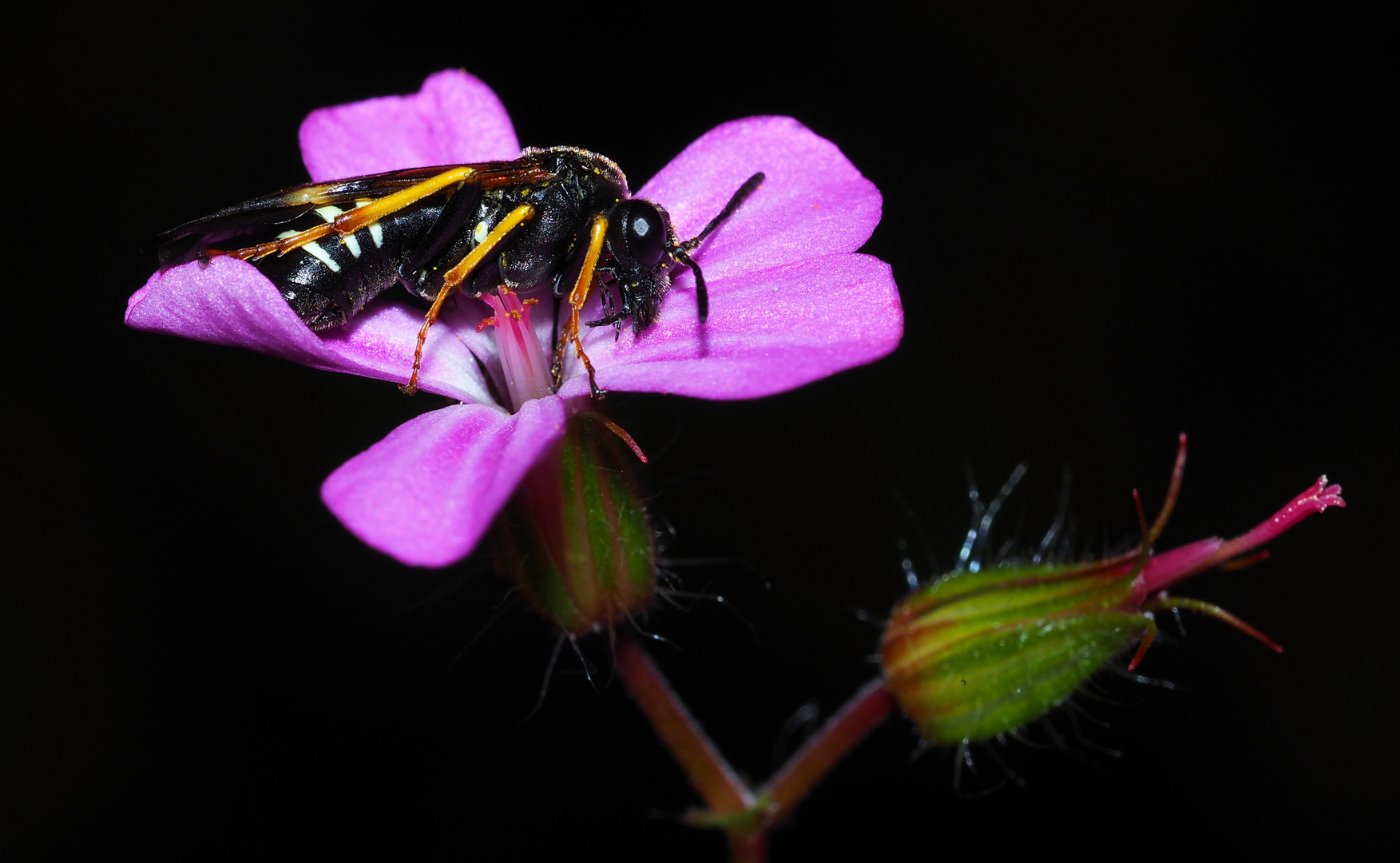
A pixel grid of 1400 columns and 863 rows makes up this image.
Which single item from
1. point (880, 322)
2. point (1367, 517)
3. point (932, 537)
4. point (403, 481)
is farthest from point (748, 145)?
point (1367, 517)

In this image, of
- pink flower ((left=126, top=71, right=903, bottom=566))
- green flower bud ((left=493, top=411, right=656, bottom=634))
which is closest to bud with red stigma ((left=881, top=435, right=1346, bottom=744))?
green flower bud ((left=493, top=411, right=656, bottom=634))

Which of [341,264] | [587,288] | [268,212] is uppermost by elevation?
[268,212]

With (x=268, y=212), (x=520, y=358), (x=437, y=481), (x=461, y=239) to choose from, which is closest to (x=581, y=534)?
(x=520, y=358)

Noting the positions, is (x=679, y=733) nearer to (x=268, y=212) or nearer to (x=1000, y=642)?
(x=1000, y=642)

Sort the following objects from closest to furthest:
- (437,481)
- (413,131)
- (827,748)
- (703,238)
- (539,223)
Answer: (437,481), (539,223), (703,238), (827,748), (413,131)

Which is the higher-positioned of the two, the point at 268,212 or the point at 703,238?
the point at 268,212

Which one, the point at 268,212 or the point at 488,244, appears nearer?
the point at 268,212
